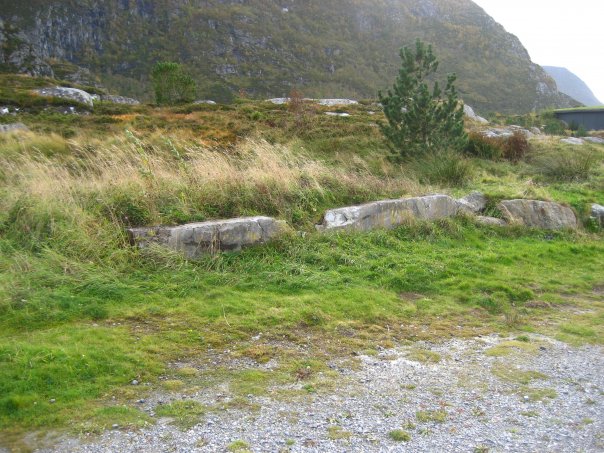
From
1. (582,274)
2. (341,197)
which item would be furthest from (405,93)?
(582,274)

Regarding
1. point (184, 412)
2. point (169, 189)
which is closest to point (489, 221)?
point (169, 189)

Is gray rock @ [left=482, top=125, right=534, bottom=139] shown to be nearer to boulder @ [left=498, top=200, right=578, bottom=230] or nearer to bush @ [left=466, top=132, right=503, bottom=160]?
bush @ [left=466, top=132, right=503, bottom=160]

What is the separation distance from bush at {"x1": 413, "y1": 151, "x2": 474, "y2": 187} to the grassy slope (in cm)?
211

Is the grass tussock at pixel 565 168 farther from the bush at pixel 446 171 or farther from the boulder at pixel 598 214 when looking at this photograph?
the bush at pixel 446 171

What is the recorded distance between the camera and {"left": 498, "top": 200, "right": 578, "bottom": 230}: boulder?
1145cm

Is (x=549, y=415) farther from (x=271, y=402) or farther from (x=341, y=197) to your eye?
(x=341, y=197)

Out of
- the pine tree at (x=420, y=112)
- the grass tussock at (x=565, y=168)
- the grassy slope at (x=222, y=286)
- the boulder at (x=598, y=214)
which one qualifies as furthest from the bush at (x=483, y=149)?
the grassy slope at (x=222, y=286)

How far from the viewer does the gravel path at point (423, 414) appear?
3.50 m

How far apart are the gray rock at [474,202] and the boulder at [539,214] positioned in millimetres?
429

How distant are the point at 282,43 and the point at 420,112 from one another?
431 ft

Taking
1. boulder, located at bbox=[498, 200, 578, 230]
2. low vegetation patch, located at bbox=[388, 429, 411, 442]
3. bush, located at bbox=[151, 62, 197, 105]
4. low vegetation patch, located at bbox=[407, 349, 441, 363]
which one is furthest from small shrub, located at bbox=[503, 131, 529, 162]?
bush, located at bbox=[151, 62, 197, 105]

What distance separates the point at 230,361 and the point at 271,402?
2.90ft

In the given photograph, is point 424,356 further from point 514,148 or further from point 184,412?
point 514,148

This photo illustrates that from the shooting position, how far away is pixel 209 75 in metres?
120
